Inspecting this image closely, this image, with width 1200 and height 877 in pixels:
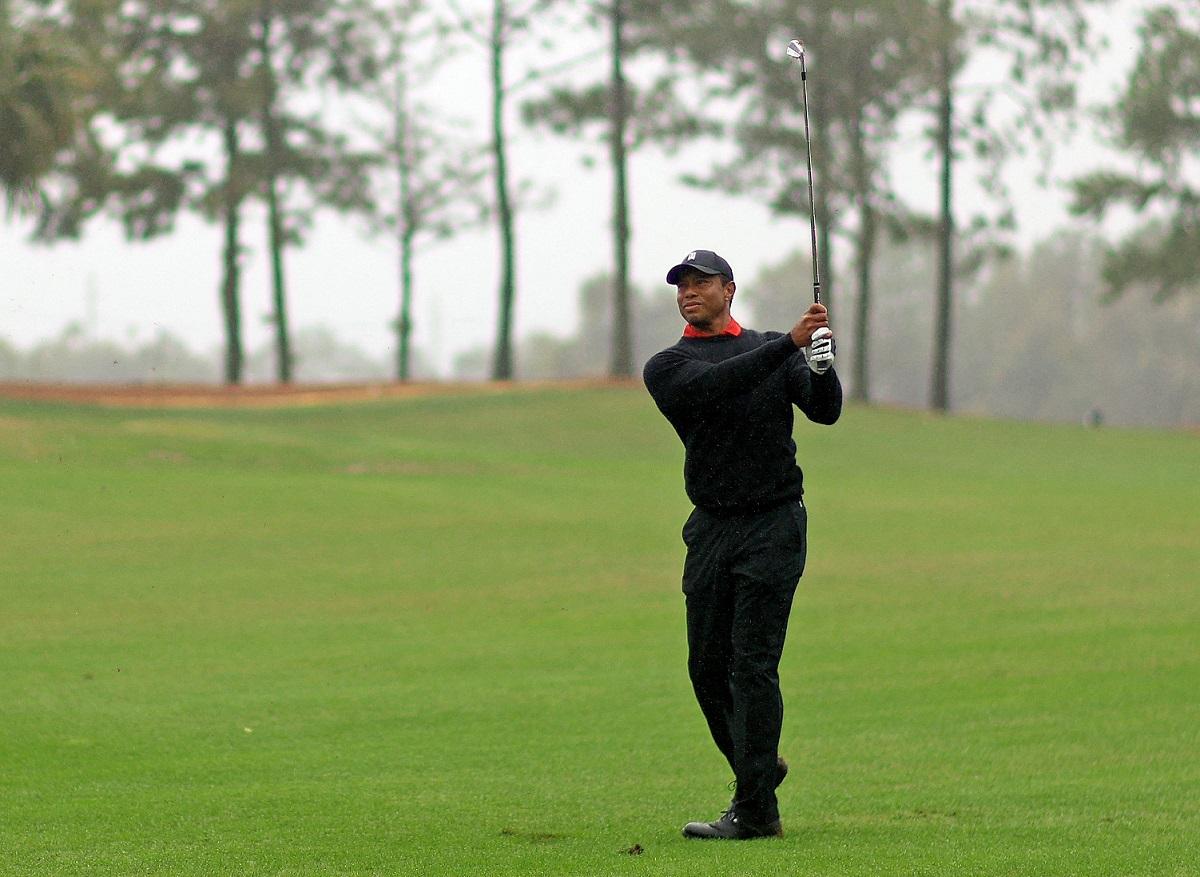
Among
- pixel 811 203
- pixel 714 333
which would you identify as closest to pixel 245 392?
pixel 714 333

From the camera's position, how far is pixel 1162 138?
50.8 m

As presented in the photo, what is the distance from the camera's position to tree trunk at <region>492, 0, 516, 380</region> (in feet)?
154

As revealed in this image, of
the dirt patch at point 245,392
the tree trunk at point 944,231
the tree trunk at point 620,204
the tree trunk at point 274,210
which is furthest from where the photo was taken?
the tree trunk at point 944,231

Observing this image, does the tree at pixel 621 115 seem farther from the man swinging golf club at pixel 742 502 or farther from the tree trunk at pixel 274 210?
the man swinging golf club at pixel 742 502

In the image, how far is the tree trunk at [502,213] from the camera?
47.0 metres

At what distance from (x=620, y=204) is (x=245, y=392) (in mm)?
11495

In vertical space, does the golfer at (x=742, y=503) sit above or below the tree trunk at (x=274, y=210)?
below

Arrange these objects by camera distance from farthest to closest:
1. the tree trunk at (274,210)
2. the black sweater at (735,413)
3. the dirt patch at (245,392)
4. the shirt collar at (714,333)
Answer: the tree trunk at (274,210) < the dirt patch at (245,392) < the shirt collar at (714,333) < the black sweater at (735,413)

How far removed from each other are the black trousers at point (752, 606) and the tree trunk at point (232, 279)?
139ft

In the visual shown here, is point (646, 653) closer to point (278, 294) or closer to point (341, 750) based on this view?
point (341, 750)

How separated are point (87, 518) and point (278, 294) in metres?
31.3

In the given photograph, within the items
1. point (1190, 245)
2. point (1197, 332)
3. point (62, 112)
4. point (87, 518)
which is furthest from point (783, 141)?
point (1197, 332)

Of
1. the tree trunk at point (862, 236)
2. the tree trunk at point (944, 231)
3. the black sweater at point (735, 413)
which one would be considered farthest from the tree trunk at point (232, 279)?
the black sweater at point (735, 413)

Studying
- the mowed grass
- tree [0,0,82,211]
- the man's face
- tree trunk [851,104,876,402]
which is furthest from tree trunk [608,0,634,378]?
the man's face
